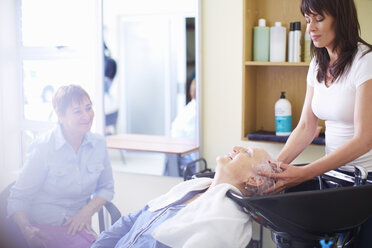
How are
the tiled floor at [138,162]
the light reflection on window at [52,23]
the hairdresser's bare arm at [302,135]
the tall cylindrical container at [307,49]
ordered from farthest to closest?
the light reflection on window at [52,23]
the tiled floor at [138,162]
the tall cylindrical container at [307,49]
the hairdresser's bare arm at [302,135]

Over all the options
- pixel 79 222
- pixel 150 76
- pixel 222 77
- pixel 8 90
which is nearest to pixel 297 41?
pixel 222 77

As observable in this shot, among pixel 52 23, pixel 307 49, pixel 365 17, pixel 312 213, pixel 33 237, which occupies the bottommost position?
pixel 33 237

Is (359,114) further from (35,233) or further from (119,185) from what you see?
(119,185)

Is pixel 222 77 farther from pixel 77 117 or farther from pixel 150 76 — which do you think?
pixel 77 117

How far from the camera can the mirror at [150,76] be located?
2.41 metres

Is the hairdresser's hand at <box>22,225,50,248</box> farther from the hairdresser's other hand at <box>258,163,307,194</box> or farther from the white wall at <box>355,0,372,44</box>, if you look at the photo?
the white wall at <box>355,0,372,44</box>

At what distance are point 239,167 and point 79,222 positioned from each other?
34.1 inches

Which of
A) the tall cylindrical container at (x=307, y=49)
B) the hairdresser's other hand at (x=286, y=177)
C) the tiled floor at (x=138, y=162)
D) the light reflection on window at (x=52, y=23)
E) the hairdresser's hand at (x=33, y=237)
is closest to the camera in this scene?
the hairdresser's other hand at (x=286, y=177)

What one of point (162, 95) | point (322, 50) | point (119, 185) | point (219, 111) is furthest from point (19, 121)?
point (322, 50)

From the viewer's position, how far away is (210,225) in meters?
1.24

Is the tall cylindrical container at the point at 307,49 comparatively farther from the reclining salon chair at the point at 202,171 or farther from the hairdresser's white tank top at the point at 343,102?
the reclining salon chair at the point at 202,171

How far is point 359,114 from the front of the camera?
4.50 feet

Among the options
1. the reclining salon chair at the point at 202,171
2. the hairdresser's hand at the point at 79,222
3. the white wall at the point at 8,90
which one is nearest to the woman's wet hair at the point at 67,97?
the hairdresser's hand at the point at 79,222

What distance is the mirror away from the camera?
7.91 ft
